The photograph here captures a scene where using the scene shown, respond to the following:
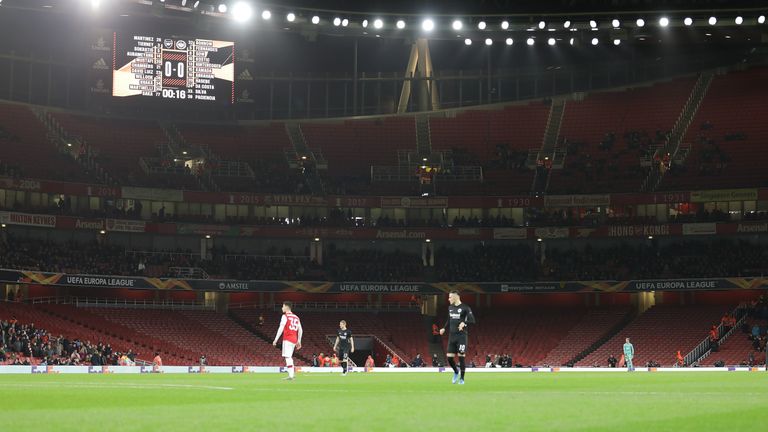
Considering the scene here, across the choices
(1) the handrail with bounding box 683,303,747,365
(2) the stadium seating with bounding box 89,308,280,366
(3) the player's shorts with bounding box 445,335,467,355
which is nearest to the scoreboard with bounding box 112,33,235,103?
(2) the stadium seating with bounding box 89,308,280,366

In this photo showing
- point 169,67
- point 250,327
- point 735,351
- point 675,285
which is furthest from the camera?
point 250,327

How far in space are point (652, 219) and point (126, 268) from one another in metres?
35.7

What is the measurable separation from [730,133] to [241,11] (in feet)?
116

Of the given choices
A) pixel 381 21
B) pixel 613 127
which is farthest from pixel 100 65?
pixel 613 127

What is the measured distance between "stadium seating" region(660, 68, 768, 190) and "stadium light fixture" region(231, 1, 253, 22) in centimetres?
3166

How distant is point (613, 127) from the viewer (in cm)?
7400

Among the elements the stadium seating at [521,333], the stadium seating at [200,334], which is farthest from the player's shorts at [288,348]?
the stadium seating at [521,333]

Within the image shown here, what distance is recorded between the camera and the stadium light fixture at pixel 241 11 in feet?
182

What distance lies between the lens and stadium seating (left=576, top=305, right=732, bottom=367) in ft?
201

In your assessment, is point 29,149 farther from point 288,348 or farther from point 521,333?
point 288,348

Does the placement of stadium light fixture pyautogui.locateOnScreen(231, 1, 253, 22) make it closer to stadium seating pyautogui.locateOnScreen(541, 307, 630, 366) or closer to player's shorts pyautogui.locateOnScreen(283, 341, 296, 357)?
stadium seating pyautogui.locateOnScreen(541, 307, 630, 366)

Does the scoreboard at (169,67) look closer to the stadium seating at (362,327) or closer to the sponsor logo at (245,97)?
the sponsor logo at (245,97)

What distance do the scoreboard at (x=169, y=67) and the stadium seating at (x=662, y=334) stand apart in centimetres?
3027

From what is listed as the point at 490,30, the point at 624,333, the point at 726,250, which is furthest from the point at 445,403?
the point at 726,250
